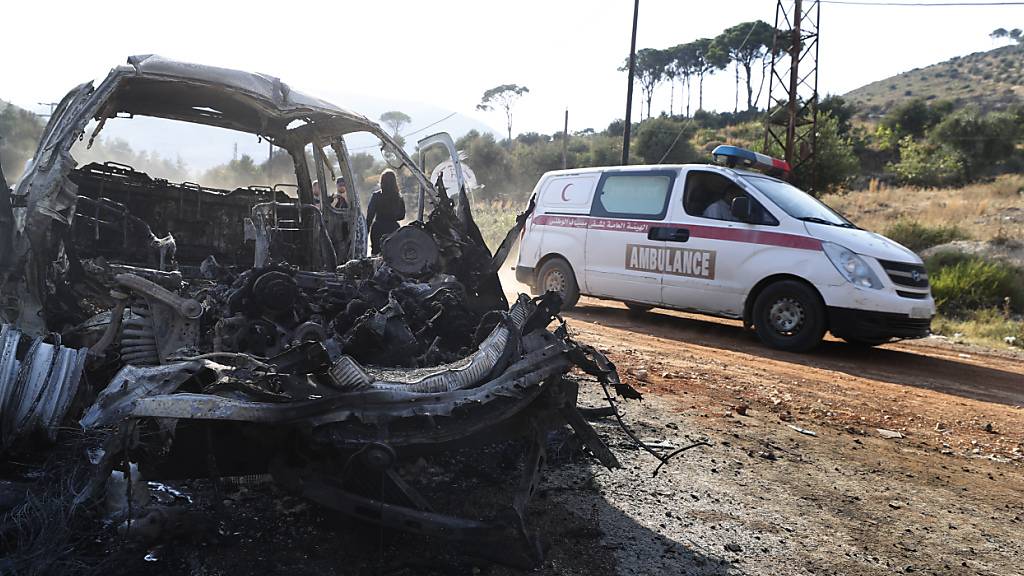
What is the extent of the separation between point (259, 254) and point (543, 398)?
234 cm

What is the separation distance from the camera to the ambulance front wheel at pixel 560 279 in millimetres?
9523

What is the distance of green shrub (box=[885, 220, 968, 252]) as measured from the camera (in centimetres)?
1522

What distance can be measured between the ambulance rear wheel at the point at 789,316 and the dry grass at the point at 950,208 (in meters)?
10.5

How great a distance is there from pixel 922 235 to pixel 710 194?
9903 millimetres

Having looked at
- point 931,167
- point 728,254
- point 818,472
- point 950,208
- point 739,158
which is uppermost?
point 931,167

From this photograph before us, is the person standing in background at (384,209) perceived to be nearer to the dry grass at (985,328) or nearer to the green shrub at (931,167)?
the dry grass at (985,328)

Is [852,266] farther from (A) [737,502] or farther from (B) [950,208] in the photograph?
(B) [950,208]

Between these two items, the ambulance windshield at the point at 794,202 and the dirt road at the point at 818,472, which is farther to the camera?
the ambulance windshield at the point at 794,202

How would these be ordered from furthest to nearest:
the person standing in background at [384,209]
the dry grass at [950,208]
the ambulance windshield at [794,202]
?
1. the dry grass at [950,208]
2. the person standing in background at [384,209]
3. the ambulance windshield at [794,202]

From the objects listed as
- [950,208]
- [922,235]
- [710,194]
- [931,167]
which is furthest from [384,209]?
[931,167]

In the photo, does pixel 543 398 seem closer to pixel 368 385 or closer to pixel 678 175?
pixel 368 385

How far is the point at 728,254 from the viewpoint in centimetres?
785

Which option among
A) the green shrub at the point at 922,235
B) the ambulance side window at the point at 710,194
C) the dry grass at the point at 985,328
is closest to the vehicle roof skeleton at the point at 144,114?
the ambulance side window at the point at 710,194

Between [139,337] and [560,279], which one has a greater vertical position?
[139,337]
